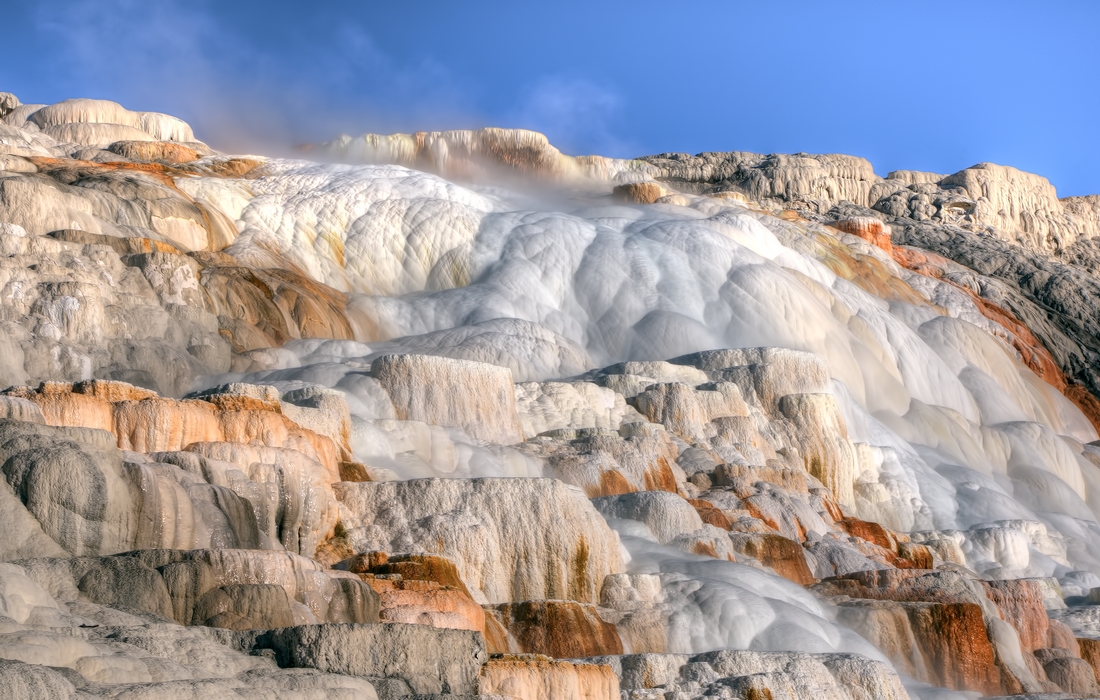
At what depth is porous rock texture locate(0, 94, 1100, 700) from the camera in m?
7.60

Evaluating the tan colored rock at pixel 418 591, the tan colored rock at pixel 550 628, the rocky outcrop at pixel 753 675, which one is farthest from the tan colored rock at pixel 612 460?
the rocky outcrop at pixel 753 675

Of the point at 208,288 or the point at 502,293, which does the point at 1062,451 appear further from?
the point at 208,288

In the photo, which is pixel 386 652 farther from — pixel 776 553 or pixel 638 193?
pixel 638 193

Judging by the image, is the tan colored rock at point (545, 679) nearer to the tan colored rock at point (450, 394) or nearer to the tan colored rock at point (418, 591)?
the tan colored rock at point (418, 591)

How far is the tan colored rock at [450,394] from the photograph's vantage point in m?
A: 15.3

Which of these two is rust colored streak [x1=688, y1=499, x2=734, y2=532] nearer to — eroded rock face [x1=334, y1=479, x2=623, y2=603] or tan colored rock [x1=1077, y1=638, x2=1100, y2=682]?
eroded rock face [x1=334, y1=479, x2=623, y2=603]

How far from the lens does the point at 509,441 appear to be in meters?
15.4

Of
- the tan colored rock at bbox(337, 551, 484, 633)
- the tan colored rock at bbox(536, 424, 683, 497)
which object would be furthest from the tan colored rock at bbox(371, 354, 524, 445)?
the tan colored rock at bbox(337, 551, 484, 633)

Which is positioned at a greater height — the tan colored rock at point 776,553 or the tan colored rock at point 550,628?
the tan colored rock at point 776,553

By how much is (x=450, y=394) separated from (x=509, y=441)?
81 cm

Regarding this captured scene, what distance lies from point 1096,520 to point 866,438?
4357 mm

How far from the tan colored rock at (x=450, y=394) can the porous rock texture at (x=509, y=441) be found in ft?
0.15

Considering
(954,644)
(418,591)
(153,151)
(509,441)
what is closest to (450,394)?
(509,441)

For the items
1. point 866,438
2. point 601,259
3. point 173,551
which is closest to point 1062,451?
point 866,438
